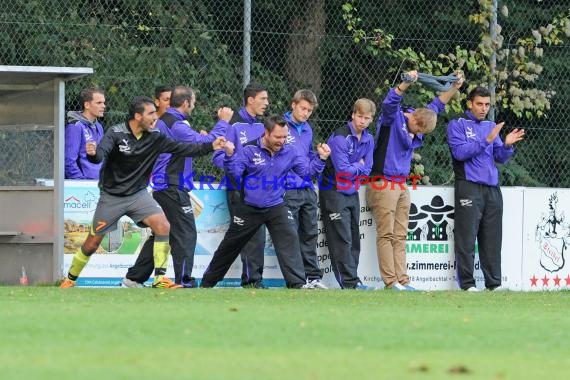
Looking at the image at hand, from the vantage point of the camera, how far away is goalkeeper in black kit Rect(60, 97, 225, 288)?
14.7 metres

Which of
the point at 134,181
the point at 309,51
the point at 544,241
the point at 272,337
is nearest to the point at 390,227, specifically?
the point at 544,241

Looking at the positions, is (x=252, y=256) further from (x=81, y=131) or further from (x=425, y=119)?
(x=425, y=119)

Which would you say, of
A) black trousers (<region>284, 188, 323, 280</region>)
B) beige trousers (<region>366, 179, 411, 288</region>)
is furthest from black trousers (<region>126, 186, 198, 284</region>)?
beige trousers (<region>366, 179, 411, 288</region>)

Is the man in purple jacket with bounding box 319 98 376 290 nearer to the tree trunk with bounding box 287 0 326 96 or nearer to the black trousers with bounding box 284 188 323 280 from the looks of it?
the black trousers with bounding box 284 188 323 280

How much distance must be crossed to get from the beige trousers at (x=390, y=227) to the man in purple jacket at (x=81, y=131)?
331 centimetres

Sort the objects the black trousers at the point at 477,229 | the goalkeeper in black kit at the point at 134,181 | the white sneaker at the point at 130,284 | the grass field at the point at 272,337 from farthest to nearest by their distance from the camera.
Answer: the black trousers at the point at 477,229 → the white sneaker at the point at 130,284 → the goalkeeper in black kit at the point at 134,181 → the grass field at the point at 272,337

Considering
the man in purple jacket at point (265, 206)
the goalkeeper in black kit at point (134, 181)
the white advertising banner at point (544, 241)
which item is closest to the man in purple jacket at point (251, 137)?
the man in purple jacket at point (265, 206)

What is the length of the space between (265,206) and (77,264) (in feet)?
7.18

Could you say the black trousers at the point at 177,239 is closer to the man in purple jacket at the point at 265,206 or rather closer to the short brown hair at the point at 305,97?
the man in purple jacket at the point at 265,206

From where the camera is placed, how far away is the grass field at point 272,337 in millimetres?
7812

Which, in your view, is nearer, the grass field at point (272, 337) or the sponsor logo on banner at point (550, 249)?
the grass field at point (272, 337)

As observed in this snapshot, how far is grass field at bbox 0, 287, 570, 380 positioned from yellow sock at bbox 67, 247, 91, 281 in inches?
46.0

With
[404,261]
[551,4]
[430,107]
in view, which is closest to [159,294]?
[404,261]

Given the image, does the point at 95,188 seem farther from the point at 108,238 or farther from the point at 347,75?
the point at 347,75
